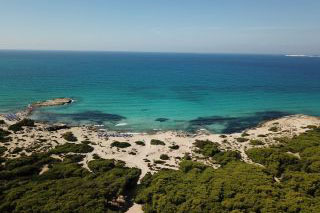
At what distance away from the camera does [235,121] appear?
228 feet

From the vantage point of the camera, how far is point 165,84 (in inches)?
4815

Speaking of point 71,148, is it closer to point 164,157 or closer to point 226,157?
point 164,157

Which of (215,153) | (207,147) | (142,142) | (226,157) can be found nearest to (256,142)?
(215,153)

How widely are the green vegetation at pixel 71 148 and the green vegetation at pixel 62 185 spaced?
135 inches

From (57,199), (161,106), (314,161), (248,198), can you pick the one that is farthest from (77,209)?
(161,106)

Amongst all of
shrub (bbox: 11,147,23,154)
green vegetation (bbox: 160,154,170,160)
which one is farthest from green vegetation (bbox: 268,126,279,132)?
shrub (bbox: 11,147,23,154)

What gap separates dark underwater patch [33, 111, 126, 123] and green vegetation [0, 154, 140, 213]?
89.8 ft

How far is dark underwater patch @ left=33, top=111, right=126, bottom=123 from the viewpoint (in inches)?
2709

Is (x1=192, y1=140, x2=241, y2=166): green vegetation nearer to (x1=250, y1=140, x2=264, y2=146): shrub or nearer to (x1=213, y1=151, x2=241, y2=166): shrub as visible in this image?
(x1=213, y1=151, x2=241, y2=166): shrub

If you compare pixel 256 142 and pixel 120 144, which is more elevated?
pixel 256 142

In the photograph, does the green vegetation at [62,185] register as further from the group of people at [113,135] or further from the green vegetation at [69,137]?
the group of people at [113,135]

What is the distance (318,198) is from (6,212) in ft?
121

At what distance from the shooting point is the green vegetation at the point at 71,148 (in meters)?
45.7

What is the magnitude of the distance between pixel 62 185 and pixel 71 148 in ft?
52.6
